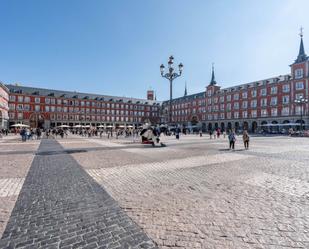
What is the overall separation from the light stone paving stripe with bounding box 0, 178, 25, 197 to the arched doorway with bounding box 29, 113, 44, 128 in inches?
2656

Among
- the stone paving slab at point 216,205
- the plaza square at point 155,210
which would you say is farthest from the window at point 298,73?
the plaza square at point 155,210

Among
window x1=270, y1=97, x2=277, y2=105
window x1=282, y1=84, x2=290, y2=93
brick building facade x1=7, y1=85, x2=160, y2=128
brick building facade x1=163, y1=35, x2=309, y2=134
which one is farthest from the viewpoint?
brick building facade x1=7, y1=85, x2=160, y2=128

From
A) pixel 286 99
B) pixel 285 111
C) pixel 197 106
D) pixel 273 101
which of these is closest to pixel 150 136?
pixel 285 111

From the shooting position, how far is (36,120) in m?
63.7

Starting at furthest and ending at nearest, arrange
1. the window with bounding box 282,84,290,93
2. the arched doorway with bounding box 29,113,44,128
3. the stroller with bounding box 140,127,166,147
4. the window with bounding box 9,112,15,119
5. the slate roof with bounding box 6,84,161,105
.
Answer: the arched doorway with bounding box 29,113,44,128
the slate roof with bounding box 6,84,161,105
the window with bounding box 9,112,15,119
the window with bounding box 282,84,290,93
the stroller with bounding box 140,127,166,147

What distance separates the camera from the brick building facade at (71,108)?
61500mm

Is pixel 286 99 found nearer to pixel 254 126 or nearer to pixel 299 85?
pixel 299 85

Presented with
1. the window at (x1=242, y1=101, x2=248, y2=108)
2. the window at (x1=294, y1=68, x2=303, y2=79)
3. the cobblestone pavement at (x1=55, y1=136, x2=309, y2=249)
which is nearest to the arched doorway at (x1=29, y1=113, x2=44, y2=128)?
the window at (x1=242, y1=101, x2=248, y2=108)

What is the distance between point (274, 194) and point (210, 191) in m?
1.56

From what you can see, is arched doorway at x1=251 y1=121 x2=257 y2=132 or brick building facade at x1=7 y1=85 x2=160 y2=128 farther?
brick building facade at x1=7 y1=85 x2=160 y2=128

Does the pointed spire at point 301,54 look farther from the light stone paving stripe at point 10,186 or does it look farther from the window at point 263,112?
the light stone paving stripe at point 10,186

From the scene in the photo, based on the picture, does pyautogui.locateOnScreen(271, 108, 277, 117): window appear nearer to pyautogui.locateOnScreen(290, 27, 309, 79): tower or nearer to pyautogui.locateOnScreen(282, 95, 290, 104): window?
pyautogui.locateOnScreen(282, 95, 290, 104): window

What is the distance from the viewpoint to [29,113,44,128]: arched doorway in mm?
63022

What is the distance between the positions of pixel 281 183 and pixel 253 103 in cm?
5760
